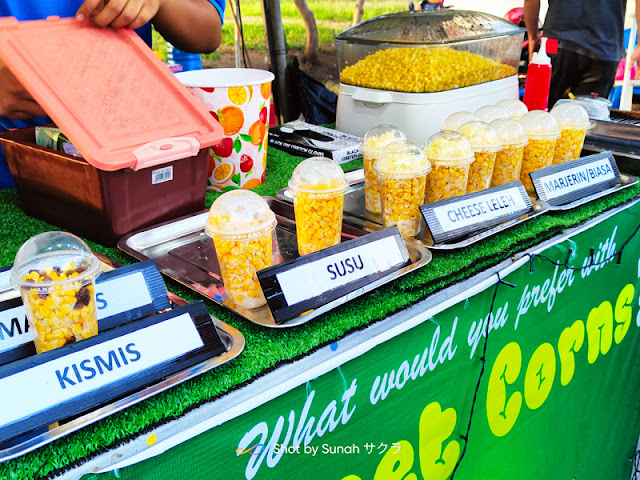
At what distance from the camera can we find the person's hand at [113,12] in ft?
3.08

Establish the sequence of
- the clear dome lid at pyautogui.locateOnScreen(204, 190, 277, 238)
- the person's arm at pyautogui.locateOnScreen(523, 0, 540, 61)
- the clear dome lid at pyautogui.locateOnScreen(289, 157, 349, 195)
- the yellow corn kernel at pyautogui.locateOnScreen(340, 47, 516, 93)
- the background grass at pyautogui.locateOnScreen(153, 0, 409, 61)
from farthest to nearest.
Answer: the background grass at pyautogui.locateOnScreen(153, 0, 409, 61), the person's arm at pyautogui.locateOnScreen(523, 0, 540, 61), the yellow corn kernel at pyautogui.locateOnScreen(340, 47, 516, 93), the clear dome lid at pyautogui.locateOnScreen(289, 157, 349, 195), the clear dome lid at pyautogui.locateOnScreen(204, 190, 277, 238)

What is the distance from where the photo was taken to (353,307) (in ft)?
2.46

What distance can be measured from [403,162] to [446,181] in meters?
0.12

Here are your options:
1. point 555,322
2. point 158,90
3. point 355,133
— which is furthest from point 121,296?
point 355,133

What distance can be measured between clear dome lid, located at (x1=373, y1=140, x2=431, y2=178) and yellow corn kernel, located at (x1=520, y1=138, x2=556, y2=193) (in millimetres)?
344

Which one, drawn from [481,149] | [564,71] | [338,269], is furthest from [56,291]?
[564,71]

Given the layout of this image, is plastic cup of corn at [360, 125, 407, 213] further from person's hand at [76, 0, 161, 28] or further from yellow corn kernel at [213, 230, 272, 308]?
person's hand at [76, 0, 161, 28]

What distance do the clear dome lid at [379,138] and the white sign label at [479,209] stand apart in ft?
0.64

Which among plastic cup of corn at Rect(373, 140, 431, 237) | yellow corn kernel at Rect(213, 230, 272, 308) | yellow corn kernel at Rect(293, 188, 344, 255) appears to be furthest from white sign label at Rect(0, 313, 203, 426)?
plastic cup of corn at Rect(373, 140, 431, 237)

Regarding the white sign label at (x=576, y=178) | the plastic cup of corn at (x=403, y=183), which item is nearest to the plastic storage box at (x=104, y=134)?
the plastic cup of corn at (x=403, y=183)

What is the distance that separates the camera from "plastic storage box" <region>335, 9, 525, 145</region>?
137cm

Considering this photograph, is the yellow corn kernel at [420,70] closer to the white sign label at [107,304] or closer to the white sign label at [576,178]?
the white sign label at [576,178]

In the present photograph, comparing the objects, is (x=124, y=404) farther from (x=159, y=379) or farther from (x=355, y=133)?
(x=355, y=133)

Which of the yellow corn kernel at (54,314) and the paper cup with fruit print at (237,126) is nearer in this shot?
the yellow corn kernel at (54,314)
